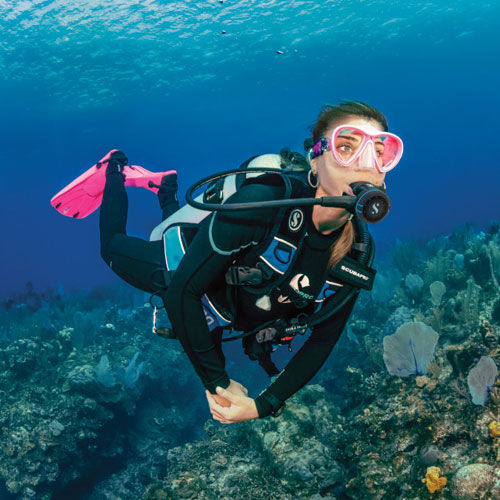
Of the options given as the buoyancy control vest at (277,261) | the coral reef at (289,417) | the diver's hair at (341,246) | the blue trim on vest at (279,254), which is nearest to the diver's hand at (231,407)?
the buoyancy control vest at (277,261)

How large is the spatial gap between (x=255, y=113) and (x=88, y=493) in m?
55.4

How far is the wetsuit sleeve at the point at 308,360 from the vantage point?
2393mm

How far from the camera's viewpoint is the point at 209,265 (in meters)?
1.84

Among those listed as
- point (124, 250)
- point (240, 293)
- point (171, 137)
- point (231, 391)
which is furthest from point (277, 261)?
point (171, 137)

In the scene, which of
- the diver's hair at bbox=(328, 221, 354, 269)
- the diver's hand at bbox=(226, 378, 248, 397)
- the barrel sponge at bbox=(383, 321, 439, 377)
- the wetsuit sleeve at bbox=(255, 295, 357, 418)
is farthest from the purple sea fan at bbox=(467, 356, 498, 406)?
the diver's hand at bbox=(226, 378, 248, 397)

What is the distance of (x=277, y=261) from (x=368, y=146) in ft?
2.58

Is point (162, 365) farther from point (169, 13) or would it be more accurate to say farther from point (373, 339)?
point (169, 13)

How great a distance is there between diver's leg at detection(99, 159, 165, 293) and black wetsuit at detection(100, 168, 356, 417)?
5.6 inches

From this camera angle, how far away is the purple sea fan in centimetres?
371

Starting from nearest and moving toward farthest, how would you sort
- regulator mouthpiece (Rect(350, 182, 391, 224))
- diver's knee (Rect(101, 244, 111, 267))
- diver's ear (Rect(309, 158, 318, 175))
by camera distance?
regulator mouthpiece (Rect(350, 182, 391, 224)), diver's ear (Rect(309, 158, 318, 175)), diver's knee (Rect(101, 244, 111, 267))

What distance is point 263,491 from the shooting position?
4.52 m

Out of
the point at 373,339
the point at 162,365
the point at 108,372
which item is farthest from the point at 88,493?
the point at 373,339

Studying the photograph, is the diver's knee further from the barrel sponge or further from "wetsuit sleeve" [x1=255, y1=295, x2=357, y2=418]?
the barrel sponge

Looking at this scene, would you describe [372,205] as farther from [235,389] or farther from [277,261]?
[235,389]
